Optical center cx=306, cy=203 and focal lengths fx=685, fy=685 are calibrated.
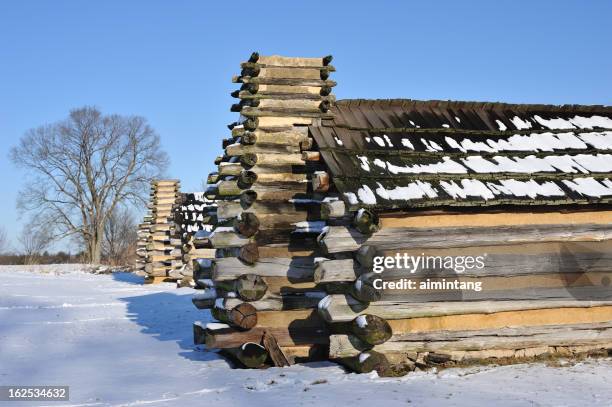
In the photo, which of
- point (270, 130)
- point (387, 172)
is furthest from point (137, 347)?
point (387, 172)

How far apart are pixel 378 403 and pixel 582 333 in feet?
12.5

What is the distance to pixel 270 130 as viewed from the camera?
10.8 metres

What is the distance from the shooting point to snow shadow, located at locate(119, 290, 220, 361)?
11164 millimetres

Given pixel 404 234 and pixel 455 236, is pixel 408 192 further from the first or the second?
pixel 455 236

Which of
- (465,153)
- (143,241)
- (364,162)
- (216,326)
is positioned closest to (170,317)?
(216,326)

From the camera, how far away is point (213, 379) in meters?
8.51

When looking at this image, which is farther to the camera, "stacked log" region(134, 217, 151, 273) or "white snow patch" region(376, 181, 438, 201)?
"stacked log" region(134, 217, 151, 273)

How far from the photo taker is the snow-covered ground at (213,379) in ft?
23.1

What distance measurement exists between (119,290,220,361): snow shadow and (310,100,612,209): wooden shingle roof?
3.77m

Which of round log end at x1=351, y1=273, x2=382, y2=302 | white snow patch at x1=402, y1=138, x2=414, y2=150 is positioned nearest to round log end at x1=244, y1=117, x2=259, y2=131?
white snow patch at x1=402, y1=138, x2=414, y2=150

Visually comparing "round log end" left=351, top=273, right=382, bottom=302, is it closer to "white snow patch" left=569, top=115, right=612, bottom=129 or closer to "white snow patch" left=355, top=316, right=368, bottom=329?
"white snow patch" left=355, top=316, right=368, bottom=329

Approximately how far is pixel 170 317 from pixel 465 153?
840cm

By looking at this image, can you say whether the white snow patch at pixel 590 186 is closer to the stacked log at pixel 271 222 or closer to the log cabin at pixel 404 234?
the log cabin at pixel 404 234

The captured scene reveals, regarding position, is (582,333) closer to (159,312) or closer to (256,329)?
(256,329)
